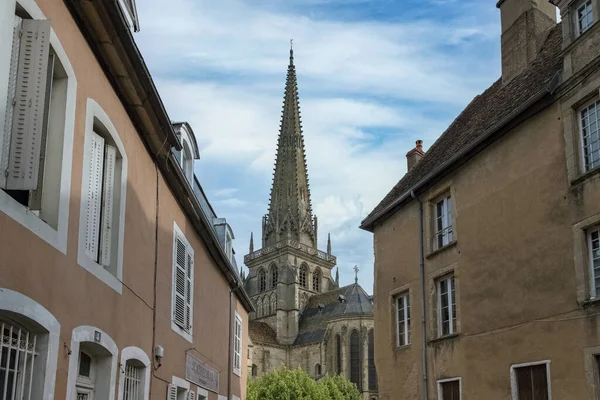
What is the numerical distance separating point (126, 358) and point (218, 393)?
9417 millimetres

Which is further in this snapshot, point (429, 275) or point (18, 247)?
point (429, 275)

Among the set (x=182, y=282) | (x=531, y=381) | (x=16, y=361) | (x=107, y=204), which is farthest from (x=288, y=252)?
(x=16, y=361)

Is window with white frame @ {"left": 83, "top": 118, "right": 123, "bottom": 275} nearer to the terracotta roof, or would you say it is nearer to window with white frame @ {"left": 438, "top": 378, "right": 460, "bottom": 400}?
window with white frame @ {"left": 438, "top": 378, "right": 460, "bottom": 400}

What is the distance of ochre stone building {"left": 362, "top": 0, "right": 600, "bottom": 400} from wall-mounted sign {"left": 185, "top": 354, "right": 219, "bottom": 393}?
4.50 meters

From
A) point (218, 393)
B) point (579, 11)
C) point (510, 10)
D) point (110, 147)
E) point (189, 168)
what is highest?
point (510, 10)

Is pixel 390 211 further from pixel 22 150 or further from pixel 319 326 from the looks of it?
pixel 319 326

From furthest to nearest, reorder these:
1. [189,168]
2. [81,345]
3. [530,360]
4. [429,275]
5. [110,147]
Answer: [429,275], [189,168], [530,360], [110,147], [81,345]

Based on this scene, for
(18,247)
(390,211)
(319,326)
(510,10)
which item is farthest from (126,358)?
(319,326)

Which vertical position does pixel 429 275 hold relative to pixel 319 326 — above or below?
below

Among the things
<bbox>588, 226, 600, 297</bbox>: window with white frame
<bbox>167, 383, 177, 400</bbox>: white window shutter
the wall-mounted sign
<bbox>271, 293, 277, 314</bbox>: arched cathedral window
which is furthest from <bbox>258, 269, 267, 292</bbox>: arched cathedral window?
<bbox>588, 226, 600, 297</bbox>: window with white frame

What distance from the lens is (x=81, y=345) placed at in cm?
738

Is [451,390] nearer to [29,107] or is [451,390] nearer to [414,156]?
[414,156]

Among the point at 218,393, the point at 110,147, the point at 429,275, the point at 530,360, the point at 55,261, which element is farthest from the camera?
the point at 218,393

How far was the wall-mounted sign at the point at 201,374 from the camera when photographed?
43.3ft
